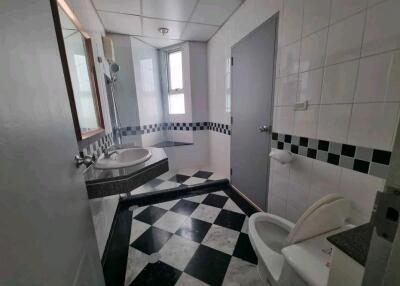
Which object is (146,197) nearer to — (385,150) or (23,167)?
(23,167)

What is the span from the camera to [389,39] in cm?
72

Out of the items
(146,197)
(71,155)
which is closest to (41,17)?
(71,155)

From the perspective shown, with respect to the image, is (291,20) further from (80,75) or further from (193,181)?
(193,181)

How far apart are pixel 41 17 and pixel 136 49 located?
218cm

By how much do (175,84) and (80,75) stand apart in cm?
185

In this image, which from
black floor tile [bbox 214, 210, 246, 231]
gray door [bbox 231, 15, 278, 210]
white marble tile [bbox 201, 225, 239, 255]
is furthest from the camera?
black floor tile [bbox 214, 210, 246, 231]

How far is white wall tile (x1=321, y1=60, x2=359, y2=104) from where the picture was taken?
0.87m

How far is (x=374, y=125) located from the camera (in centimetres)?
80

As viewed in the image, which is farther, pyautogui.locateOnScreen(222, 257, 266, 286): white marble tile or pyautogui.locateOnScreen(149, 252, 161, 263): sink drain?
pyautogui.locateOnScreen(149, 252, 161, 263): sink drain

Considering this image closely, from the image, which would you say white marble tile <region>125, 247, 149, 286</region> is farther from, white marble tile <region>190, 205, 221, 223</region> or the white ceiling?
the white ceiling

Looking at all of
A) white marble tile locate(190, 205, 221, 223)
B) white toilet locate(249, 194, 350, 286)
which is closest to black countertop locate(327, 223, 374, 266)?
white toilet locate(249, 194, 350, 286)

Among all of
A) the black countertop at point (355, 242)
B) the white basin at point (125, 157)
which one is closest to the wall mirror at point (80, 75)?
the white basin at point (125, 157)

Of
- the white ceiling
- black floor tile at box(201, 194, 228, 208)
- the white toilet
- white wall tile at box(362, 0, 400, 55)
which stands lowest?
black floor tile at box(201, 194, 228, 208)

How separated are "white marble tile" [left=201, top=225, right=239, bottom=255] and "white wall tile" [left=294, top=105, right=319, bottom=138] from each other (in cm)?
100
